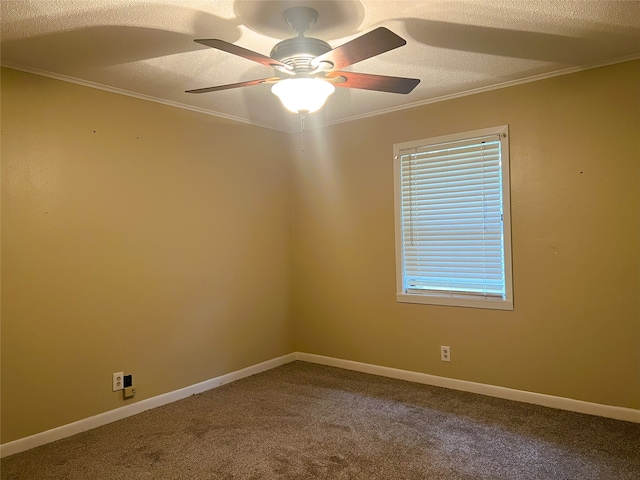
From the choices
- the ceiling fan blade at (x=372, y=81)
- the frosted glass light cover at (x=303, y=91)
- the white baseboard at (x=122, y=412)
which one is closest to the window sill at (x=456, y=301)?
the white baseboard at (x=122, y=412)

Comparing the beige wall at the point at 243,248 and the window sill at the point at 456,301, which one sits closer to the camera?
the beige wall at the point at 243,248

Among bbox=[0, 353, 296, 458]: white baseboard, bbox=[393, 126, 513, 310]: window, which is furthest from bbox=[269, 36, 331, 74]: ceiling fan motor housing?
bbox=[0, 353, 296, 458]: white baseboard

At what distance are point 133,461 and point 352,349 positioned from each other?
7.25 ft

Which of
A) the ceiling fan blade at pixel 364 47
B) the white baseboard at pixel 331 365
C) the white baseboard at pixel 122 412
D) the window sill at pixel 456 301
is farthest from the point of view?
the window sill at pixel 456 301

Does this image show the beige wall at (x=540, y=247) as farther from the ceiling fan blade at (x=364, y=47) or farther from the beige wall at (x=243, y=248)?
the ceiling fan blade at (x=364, y=47)

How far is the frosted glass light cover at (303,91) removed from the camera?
2.26 metres

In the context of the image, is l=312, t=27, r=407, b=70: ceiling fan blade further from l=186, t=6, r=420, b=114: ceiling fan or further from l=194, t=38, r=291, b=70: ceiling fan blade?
l=194, t=38, r=291, b=70: ceiling fan blade

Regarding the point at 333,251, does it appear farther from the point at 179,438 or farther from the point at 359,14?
the point at 359,14

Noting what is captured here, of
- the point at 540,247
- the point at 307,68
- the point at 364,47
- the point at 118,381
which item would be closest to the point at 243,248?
the point at 118,381

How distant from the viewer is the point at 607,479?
2.46 m

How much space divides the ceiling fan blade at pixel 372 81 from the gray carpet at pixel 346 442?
2033 millimetres

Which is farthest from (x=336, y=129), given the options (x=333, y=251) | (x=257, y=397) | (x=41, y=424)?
(x=41, y=424)

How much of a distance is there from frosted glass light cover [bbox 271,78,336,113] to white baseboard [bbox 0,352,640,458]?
8.29 ft

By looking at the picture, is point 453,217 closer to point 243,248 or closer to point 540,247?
point 540,247
